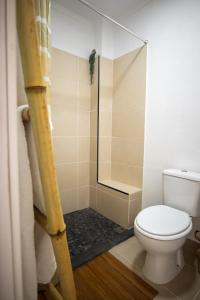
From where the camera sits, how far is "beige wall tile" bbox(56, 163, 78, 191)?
83.4 inches

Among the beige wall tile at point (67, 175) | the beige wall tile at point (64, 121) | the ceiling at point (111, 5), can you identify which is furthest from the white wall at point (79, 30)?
the beige wall tile at point (67, 175)

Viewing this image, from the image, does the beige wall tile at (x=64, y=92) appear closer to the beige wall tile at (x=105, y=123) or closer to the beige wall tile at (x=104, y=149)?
the beige wall tile at (x=105, y=123)

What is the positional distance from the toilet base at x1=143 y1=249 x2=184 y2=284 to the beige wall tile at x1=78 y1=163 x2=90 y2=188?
1263mm

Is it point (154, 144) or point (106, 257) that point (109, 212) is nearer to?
point (106, 257)

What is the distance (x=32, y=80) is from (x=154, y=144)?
166 cm

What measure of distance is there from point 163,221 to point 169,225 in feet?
0.19

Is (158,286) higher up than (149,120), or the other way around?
(149,120)

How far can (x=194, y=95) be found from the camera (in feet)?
5.14

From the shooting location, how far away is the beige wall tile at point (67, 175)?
212 cm

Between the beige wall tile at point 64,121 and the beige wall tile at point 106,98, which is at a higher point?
the beige wall tile at point 106,98

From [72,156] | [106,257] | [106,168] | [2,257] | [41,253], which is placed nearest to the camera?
[2,257]

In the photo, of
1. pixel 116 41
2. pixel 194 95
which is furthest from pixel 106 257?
pixel 116 41

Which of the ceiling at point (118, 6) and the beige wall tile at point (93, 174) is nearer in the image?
the ceiling at point (118, 6)

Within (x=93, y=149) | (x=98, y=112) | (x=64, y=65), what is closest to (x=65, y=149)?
(x=93, y=149)
